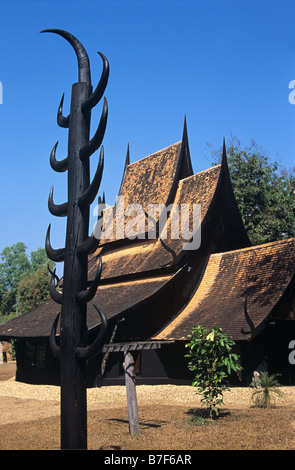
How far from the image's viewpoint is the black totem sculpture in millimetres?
5469

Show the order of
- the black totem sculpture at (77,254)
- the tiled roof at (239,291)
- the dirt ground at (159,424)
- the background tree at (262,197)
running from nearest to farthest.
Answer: the black totem sculpture at (77,254) → the dirt ground at (159,424) → the tiled roof at (239,291) → the background tree at (262,197)

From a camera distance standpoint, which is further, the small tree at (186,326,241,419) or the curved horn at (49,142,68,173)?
the small tree at (186,326,241,419)

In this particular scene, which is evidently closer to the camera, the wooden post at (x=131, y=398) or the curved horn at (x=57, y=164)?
the curved horn at (x=57, y=164)

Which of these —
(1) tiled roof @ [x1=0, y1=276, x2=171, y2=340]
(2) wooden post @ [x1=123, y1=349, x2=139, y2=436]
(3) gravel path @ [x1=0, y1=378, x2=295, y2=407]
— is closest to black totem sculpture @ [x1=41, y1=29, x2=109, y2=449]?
(2) wooden post @ [x1=123, y1=349, x2=139, y2=436]

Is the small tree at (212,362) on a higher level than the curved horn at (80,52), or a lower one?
lower

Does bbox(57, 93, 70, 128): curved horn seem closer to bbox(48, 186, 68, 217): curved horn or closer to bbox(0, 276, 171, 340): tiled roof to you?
bbox(48, 186, 68, 217): curved horn

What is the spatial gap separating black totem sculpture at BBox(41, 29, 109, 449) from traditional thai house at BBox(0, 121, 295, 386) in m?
9.77

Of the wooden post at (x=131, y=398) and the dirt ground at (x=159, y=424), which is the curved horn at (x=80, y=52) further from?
the dirt ground at (x=159, y=424)

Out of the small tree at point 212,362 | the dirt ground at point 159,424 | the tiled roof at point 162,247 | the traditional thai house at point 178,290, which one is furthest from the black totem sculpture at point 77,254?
the tiled roof at point 162,247

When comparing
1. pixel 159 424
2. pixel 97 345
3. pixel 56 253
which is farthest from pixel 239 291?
pixel 97 345

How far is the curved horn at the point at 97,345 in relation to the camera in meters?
5.30

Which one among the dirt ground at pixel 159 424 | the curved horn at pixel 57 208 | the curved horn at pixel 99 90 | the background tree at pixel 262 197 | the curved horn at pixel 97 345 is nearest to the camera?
the curved horn at pixel 97 345

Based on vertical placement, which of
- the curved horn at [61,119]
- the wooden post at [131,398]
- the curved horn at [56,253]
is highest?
the curved horn at [61,119]
